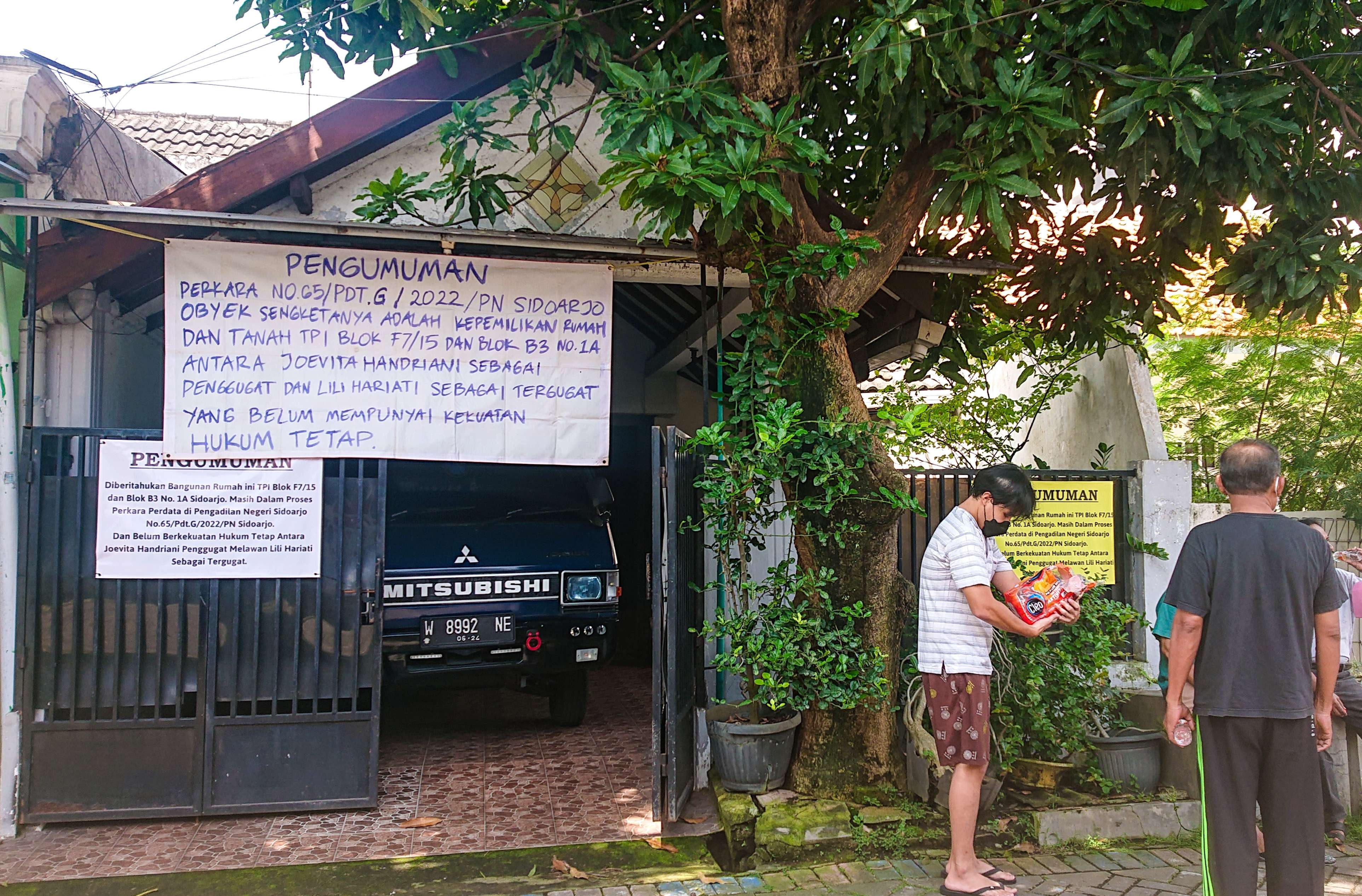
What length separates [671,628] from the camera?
4.73m

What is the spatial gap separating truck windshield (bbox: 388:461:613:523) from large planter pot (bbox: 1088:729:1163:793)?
145 inches

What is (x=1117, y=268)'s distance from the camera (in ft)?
19.6

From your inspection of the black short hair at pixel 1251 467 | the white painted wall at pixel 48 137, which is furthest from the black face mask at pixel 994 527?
the white painted wall at pixel 48 137

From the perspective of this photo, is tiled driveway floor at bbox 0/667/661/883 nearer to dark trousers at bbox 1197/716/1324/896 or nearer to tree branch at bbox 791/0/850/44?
dark trousers at bbox 1197/716/1324/896

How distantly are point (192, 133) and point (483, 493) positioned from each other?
22.1 ft

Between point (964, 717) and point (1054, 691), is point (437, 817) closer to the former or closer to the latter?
point (964, 717)

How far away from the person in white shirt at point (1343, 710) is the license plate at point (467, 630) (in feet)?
14.8

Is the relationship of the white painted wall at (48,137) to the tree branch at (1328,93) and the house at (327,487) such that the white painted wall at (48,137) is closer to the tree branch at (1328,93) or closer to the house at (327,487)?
the house at (327,487)

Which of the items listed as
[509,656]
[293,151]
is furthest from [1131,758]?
[293,151]

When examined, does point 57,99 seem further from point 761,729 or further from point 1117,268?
point 1117,268

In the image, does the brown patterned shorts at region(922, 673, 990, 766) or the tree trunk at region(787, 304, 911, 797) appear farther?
the tree trunk at region(787, 304, 911, 797)

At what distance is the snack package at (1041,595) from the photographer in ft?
13.2

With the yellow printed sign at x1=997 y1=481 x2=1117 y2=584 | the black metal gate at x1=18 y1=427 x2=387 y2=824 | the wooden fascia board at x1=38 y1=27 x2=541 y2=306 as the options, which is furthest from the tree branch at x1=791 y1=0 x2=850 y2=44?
the black metal gate at x1=18 y1=427 x2=387 y2=824

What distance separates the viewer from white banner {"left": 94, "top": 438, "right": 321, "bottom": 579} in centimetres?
484
